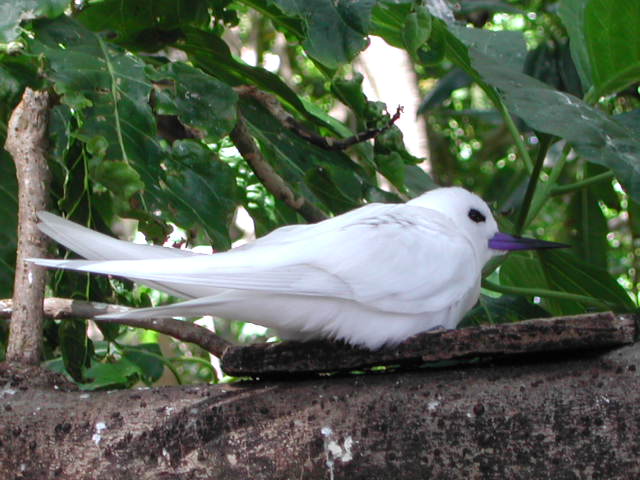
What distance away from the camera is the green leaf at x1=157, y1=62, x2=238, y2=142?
1905mm

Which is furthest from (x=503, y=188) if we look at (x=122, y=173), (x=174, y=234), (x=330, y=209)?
(x=122, y=173)

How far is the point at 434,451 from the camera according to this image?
4.36 feet

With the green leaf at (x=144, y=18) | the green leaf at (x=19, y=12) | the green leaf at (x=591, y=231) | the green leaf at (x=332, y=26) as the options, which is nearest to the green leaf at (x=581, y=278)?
the green leaf at (x=332, y=26)

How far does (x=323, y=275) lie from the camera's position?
1738 mm

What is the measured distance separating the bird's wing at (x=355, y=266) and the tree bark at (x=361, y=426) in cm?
21

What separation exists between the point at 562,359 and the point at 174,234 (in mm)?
930

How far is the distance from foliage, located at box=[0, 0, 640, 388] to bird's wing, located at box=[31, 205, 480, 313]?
191 millimetres

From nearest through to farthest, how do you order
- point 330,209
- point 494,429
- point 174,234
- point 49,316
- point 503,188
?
point 494,429 → point 49,316 → point 174,234 → point 330,209 → point 503,188

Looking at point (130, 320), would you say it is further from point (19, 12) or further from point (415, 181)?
point (415, 181)

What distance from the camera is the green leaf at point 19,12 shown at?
5.64 feet

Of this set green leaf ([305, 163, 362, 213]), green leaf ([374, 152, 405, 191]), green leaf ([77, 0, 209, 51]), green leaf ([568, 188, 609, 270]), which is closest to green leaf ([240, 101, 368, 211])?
green leaf ([305, 163, 362, 213])

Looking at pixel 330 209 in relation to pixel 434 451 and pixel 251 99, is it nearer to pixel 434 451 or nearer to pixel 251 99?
pixel 251 99

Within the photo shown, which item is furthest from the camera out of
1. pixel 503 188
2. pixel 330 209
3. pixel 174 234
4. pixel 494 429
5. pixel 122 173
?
pixel 503 188

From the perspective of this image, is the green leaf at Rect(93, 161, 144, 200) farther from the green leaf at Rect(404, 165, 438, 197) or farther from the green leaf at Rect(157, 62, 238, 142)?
the green leaf at Rect(404, 165, 438, 197)
